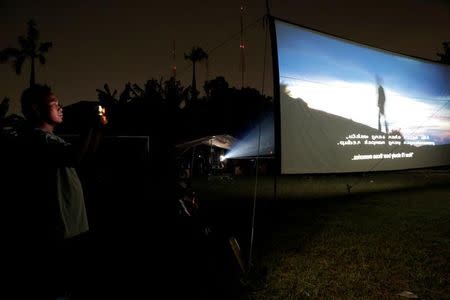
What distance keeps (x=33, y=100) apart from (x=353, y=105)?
286 inches

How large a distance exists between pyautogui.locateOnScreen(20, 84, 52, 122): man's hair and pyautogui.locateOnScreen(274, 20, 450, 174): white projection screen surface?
500cm

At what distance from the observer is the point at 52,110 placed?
2072mm

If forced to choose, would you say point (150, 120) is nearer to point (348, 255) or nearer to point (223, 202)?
point (223, 202)

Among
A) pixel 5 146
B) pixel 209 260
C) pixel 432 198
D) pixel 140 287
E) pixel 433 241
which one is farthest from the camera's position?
pixel 432 198

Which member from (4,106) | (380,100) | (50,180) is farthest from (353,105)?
(4,106)

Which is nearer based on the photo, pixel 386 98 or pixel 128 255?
pixel 128 255

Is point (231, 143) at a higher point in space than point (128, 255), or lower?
higher

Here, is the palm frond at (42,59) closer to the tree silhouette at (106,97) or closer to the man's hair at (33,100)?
the tree silhouette at (106,97)

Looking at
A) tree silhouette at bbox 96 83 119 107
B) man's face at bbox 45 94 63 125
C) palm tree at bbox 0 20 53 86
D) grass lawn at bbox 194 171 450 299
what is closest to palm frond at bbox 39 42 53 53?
palm tree at bbox 0 20 53 86

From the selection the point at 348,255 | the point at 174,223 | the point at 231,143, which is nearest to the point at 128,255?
the point at 174,223

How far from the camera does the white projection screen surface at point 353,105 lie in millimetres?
6824

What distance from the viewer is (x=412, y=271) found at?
394 cm

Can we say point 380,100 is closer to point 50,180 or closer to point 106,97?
point 50,180

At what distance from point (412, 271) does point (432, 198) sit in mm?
7043
